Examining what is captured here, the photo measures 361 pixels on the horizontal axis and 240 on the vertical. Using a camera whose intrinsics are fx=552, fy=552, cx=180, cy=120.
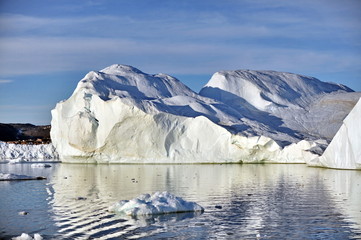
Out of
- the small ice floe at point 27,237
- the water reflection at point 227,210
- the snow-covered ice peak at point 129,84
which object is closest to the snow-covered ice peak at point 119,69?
the snow-covered ice peak at point 129,84

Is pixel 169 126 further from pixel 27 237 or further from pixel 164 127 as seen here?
pixel 27 237

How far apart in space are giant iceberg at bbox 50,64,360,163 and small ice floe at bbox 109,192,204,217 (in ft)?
60.4

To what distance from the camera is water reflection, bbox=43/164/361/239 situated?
31.2ft

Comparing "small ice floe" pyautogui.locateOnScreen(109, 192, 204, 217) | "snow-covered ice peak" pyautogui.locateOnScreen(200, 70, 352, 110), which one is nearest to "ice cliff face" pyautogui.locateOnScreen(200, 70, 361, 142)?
"snow-covered ice peak" pyautogui.locateOnScreen(200, 70, 352, 110)

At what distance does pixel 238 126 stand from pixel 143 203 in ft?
71.0

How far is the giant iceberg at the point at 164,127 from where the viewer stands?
31.5 metres

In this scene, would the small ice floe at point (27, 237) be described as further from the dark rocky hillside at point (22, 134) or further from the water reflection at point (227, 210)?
the dark rocky hillside at point (22, 134)

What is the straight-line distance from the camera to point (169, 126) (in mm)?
31891

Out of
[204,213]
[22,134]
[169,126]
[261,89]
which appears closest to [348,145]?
[169,126]

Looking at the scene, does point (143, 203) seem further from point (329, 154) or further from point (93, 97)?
point (93, 97)

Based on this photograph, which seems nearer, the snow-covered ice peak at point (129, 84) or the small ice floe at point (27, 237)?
the small ice floe at point (27, 237)

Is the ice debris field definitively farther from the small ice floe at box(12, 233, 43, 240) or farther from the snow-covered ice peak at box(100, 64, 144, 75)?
the small ice floe at box(12, 233, 43, 240)

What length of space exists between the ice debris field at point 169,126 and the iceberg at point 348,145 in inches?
72.9

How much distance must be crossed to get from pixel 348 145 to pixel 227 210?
1335 centimetres
